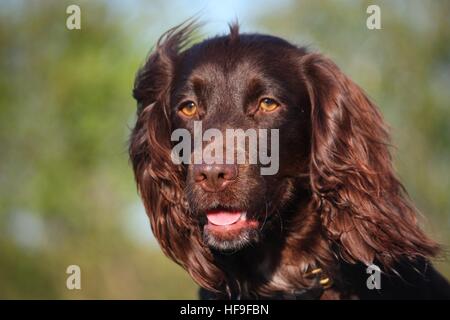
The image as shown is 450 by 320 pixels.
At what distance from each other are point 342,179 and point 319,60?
732 mm

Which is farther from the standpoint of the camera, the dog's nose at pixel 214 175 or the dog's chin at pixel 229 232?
the dog's chin at pixel 229 232

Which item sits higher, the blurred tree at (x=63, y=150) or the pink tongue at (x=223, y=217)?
the blurred tree at (x=63, y=150)

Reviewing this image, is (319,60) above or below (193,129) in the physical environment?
above

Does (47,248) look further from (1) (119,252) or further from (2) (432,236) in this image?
(2) (432,236)

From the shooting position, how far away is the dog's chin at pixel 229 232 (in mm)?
3912

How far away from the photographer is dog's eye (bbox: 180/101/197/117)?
418 centimetres

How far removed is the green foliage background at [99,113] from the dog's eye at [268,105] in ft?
33.5

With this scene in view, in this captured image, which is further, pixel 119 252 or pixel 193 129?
pixel 119 252

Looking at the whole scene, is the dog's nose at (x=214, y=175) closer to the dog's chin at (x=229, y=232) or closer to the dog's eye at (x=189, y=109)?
the dog's chin at (x=229, y=232)

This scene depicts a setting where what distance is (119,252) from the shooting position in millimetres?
16797

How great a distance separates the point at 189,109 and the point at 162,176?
41 cm

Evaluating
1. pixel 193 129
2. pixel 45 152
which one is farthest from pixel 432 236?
pixel 45 152

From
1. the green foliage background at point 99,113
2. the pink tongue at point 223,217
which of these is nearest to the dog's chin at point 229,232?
the pink tongue at point 223,217

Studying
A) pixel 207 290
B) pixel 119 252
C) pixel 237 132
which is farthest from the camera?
pixel 119 252
